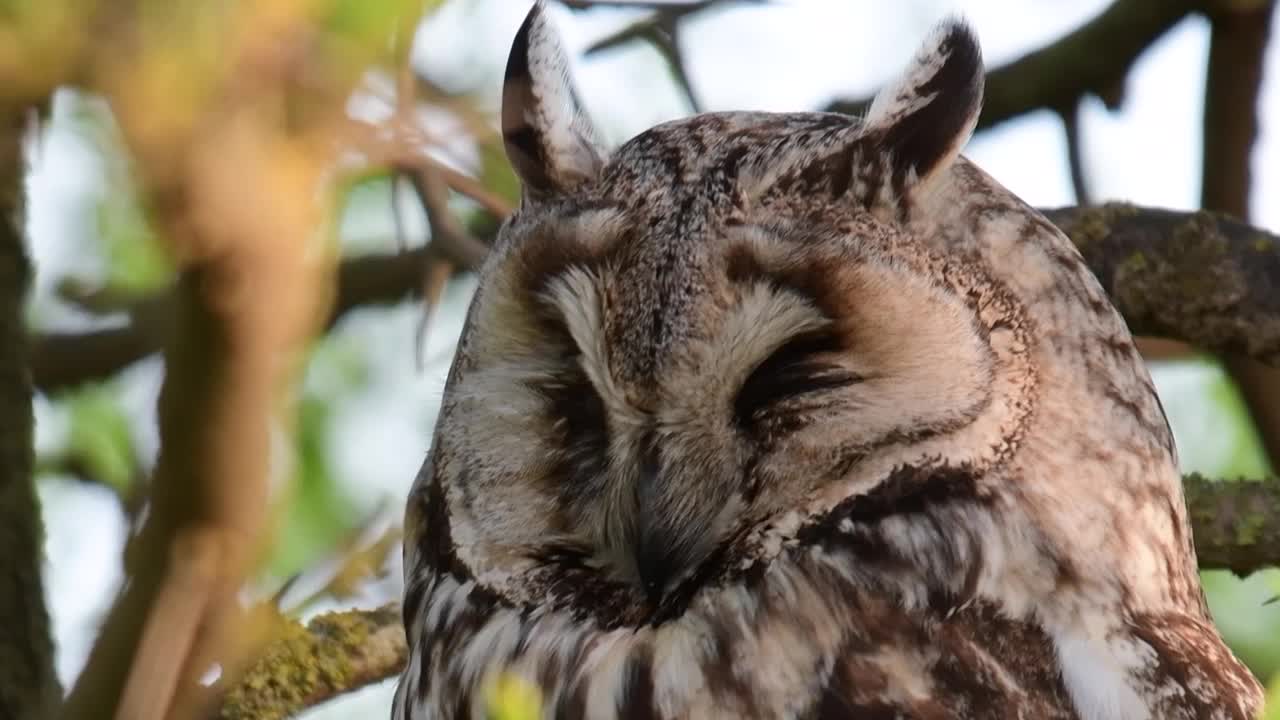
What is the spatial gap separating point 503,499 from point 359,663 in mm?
527

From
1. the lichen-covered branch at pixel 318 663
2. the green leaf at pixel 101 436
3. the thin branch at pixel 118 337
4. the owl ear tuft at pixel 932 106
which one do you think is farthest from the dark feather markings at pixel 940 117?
the green leaf at pixel 101 436

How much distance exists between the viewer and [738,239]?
2.45 metres

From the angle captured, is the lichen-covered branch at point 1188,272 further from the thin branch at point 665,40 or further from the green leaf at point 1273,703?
the green leaf at point 1273,703

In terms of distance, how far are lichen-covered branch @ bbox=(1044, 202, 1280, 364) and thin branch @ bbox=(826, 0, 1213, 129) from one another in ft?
1.36

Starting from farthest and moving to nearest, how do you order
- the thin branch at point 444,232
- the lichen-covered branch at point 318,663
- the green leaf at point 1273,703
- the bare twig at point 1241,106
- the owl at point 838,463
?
the bare twig at point 1241,106
the thin branch at point 444,232
the lichen-covered branch at point 318,663
the owl at point 838,463
the green leaf at point 1273,703

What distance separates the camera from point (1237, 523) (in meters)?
3.04

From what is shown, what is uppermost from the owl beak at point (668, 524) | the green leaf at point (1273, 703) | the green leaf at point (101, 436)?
the green leaf at point (1273, 703)

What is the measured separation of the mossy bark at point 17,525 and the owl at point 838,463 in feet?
2.68

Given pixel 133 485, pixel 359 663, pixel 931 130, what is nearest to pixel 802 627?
pixel 931 130

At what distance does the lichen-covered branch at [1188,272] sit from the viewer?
326 centimetres

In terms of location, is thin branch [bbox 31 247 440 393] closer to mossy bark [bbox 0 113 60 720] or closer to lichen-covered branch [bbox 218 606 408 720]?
mossy bark [bbox 0 113 60 720]

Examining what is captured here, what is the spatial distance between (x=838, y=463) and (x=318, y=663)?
955 mm

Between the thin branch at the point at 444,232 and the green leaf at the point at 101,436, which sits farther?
the green leaf at the point at 101,436

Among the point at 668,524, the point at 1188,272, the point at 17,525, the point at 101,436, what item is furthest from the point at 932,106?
the point at 101,436
